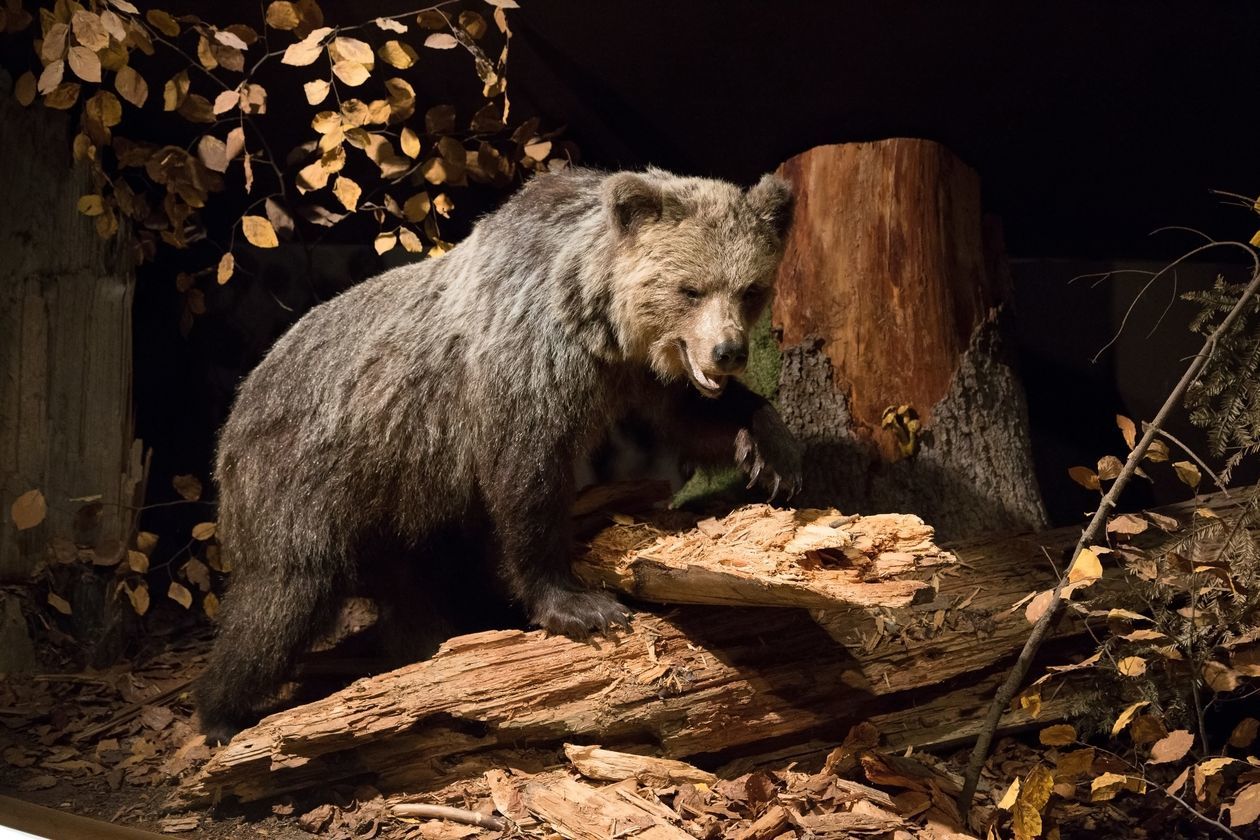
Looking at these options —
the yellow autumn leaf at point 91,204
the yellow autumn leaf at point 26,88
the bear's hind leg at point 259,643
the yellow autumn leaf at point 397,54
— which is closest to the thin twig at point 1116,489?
the bear's hind leg at point 259,643

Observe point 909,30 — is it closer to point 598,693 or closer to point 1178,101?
point 1178,101

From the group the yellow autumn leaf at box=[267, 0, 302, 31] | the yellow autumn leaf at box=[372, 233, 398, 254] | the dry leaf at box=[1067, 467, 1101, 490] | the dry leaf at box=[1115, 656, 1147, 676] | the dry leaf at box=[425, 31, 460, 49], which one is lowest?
the dry leaf at box=[1115, 656, 1147, 676]

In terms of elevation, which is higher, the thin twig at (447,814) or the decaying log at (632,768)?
the decaying log at (632,768)

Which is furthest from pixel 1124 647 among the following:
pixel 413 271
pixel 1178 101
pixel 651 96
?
pixel 413 271

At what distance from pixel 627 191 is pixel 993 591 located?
1656 millimetres

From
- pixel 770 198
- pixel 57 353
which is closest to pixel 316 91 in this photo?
pixel 57 353

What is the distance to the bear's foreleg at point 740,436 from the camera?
3480 millimetres

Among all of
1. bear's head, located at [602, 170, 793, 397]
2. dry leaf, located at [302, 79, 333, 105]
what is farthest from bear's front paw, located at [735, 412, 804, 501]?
dry leaf, located at [302, 79, 333, 105]

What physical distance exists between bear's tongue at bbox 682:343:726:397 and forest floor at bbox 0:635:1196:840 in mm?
1095

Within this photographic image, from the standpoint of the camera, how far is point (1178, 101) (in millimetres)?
2781

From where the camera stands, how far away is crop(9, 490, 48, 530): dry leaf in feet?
12.2

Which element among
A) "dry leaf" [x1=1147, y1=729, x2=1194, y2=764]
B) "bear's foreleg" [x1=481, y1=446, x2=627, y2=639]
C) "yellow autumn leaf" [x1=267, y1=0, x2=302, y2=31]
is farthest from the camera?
"yellow autumn leaf" [x1=267, y1=0, x2=302, y2=31]

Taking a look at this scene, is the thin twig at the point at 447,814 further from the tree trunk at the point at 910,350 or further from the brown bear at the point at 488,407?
the tree trunk at the point at 910,350

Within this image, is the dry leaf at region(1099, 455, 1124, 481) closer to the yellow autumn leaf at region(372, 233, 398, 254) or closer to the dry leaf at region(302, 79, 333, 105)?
the yellow autumn leaf at region(372, 233, 398, 254)
